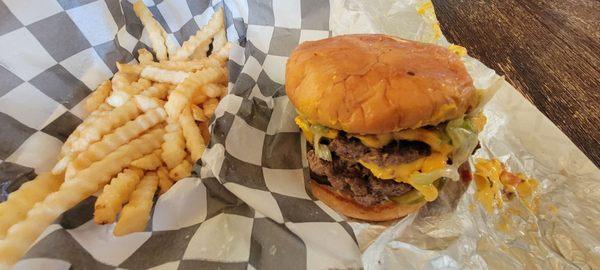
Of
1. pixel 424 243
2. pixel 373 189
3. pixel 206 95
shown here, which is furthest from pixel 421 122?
pixel 206 95

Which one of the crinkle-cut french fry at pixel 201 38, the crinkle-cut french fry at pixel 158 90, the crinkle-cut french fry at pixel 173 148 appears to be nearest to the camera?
the crinkle-cut french fry at pixel 173 148

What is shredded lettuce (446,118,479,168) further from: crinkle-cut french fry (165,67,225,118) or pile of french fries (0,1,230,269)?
crinkle-cut french fry (165,67,225,118)

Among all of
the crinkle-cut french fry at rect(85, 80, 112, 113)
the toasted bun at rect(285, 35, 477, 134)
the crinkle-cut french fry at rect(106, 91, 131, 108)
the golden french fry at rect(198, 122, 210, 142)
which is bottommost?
the golden french fry at rect(198, 122, 210, 142)

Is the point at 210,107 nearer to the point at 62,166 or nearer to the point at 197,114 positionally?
the point at 197,114

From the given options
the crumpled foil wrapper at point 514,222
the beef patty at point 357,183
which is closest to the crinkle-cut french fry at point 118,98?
the beef patty at point 357,183

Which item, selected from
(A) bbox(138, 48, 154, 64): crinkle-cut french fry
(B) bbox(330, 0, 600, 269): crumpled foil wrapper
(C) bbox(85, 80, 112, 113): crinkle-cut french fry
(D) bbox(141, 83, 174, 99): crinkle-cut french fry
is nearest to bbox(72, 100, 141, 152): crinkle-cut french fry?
(D) bbox(141, 83, 174, 99): crinkle-cut french fry

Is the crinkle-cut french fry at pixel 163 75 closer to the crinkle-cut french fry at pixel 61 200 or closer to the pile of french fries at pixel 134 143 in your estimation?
the pile of french fries at pixel 134 143
